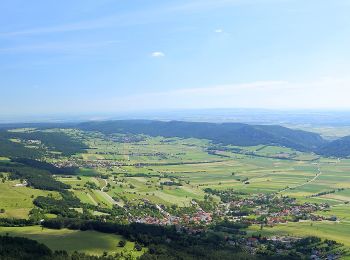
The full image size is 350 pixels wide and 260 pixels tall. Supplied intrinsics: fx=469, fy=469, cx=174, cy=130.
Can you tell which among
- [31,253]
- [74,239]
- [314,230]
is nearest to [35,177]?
[74,239]

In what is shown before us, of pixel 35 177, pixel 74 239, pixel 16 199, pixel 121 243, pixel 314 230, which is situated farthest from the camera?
pixel 35 177

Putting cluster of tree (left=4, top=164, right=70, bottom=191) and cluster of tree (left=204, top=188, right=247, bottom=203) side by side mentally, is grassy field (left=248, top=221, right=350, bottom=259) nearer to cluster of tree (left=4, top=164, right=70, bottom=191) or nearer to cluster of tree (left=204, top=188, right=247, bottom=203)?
cluster of tree (left=204, top=188, right=247, bottom=203)

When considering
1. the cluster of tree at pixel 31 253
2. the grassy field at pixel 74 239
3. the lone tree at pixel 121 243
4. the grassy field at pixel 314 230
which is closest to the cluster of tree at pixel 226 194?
the grassy field at pixel 314 230

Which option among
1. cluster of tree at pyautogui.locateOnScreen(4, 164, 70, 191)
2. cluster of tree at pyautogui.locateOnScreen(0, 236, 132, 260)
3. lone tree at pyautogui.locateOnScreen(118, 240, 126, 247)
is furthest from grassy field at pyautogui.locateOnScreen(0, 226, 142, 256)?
cluster of tree at pyautogui.locateOnScreen(4, 164, 70, 191)

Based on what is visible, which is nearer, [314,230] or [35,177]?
[314,230]

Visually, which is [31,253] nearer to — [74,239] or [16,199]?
[74,239]

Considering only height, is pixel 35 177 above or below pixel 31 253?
above

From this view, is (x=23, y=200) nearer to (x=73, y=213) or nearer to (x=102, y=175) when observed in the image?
(x=73, y=213)

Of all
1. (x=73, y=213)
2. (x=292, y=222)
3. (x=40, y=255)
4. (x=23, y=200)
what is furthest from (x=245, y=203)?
(x=40, y=255)

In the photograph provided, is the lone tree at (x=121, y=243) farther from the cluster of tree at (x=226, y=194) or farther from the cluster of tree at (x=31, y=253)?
the cluster of tree at (x=226, y=194)
